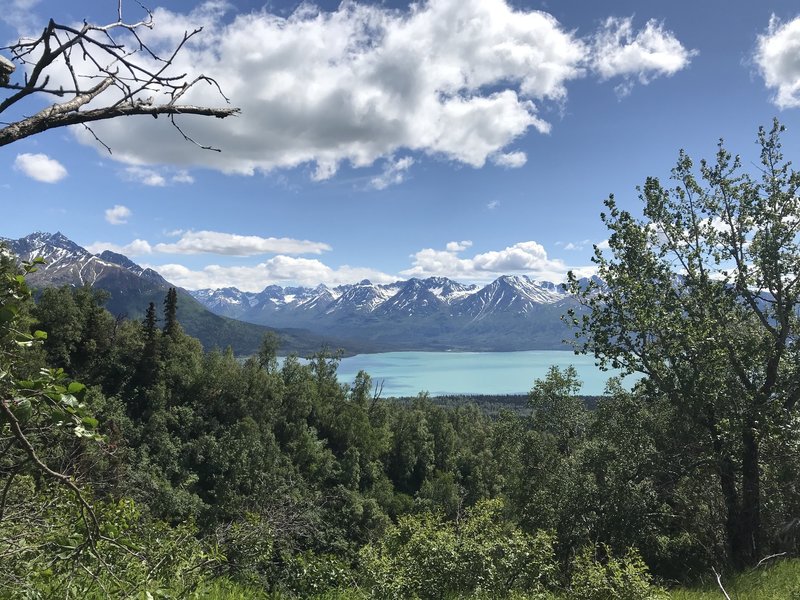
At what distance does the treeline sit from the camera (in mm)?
5039

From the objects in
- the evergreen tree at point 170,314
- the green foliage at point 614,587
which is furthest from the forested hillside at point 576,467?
the evergreen tree at point 170,314

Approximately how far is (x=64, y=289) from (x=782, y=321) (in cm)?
6469

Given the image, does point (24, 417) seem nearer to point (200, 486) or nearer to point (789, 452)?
point (789, 452)

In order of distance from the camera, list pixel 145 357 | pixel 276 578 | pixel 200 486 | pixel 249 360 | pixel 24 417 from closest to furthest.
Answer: pixel 24 417 → pixel 276 578 → pixel 200 486 → pixel 145 357 → pixel 249 360

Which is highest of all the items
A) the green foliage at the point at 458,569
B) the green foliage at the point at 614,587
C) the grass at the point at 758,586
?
the green foliage at the point at 614,587

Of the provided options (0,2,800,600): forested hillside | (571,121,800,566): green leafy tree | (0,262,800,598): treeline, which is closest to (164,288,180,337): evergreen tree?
(0,262,800,598): treeline

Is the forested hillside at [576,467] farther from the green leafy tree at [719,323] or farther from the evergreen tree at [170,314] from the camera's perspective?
the evergreen tree at [170,314]

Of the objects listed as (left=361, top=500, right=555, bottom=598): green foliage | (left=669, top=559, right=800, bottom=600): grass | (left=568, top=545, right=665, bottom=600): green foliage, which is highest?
(left=568, top=545, right=665, bottom=600): green foliage

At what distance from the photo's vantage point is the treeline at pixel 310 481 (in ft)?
16.5

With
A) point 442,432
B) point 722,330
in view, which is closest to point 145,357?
point 442,432

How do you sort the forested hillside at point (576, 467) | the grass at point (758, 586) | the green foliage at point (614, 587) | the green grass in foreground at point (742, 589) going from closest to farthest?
the forested hillside at point (576, 467), the green grass in foreground at point (742, 589), the green foliage at point (614, 587), the grass at point (758, 586)

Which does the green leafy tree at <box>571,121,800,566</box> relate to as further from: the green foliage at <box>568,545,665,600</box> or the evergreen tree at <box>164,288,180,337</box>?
the evergreen tree at <box>164,288,180,337</box>

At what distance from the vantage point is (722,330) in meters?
13.5

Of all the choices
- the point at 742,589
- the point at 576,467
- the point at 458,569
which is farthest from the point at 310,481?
the point at 742,589
